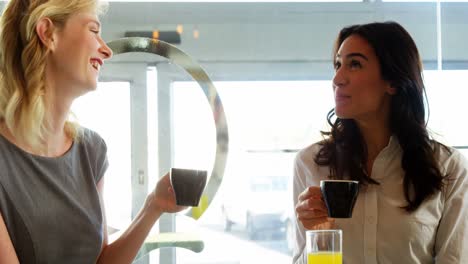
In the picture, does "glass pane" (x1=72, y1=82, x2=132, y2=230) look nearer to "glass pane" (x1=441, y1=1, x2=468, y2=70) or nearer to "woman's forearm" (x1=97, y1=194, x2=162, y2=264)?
"woman's forearm" (x1=97, y1=194, x2=162, y2=264)

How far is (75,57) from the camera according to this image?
5.55 ft

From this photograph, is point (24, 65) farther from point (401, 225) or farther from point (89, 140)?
point (401, 225)

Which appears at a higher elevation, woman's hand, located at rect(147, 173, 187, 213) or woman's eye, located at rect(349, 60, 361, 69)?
woman's eye, located at rect(349, 60, 361, 69)

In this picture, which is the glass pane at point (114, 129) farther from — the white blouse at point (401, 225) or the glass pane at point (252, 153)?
the white blouse at point (401, 225)

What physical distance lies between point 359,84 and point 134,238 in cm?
73

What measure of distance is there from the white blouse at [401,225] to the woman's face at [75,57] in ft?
2.19

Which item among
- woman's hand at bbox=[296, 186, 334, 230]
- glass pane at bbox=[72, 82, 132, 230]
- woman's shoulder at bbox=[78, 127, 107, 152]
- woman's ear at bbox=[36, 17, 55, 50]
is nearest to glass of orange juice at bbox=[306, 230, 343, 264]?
woman's hand at bbox=[296, 186, 334, 230]

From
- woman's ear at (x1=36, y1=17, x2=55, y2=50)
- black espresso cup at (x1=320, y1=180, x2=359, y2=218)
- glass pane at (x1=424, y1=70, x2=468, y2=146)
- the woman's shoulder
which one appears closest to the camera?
black espresso cup at (x1=320, y1=180, x2=359, y2=218)

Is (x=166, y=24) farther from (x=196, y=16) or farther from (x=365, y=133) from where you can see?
(x=365, y=133)

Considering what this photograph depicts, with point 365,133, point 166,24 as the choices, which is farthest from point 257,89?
point 365,133

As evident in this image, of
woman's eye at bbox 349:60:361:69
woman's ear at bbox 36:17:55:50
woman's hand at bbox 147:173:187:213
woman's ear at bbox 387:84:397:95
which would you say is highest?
woman's ear at bbox 36:17:55:50

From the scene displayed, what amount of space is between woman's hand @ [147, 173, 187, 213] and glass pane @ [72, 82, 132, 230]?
784 millimetres

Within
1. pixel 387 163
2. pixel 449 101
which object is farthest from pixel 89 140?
pixel 449 101

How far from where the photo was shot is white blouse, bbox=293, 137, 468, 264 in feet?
6.04
